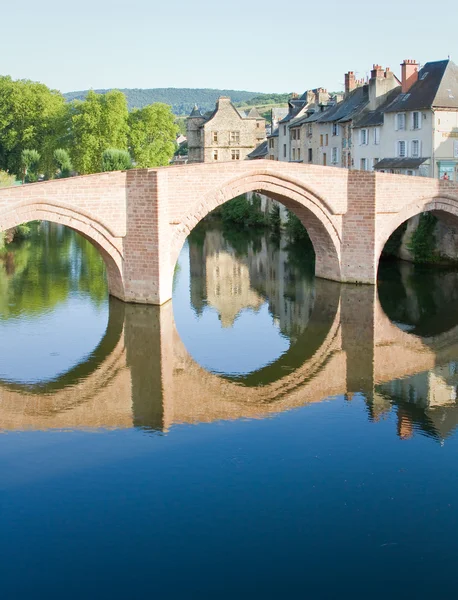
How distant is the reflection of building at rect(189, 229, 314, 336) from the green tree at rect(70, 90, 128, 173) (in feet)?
49.8

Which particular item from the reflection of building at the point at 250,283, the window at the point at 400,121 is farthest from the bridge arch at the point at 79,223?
the window at the point at 400,121

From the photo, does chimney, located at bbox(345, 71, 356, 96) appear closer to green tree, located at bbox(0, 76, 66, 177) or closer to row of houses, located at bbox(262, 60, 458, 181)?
row of houses, located at bbox(262, 60, 458, 181)

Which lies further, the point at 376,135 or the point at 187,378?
the point at 376,135

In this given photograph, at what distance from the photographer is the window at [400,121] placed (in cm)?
3103

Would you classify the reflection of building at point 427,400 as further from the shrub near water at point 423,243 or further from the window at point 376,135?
the window at point 376,135

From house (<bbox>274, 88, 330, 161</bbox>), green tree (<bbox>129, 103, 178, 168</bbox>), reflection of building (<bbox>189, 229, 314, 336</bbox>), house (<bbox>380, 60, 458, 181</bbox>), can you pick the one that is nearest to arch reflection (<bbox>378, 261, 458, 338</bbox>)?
reflection of building (<bbox>189, 229, 314, 336</bbox>)

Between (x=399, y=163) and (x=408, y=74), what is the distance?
3.66m

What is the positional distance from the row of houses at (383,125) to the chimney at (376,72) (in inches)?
0.6

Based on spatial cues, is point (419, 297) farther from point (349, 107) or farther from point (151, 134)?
point (151, 134)

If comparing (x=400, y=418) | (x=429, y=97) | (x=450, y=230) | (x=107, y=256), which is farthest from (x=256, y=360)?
(x=429, y=97)

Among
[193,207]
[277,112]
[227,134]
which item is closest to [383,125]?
[193,207]

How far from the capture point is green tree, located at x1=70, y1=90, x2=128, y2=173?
50.0 metres

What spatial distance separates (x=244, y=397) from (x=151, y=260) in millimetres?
6823

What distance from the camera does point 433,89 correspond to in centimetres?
2989
